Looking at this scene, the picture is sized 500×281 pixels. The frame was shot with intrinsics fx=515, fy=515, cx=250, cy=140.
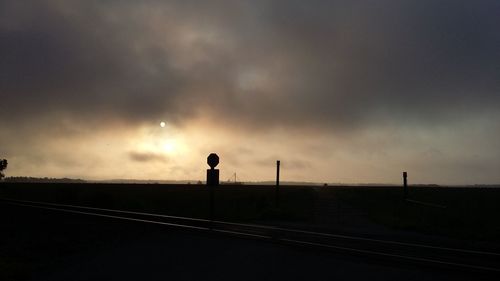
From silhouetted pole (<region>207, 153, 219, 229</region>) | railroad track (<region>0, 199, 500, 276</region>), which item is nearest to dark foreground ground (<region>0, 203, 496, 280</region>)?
railroad track (<region>0, 199, 500, 276</region>)

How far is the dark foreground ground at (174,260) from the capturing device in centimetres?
1197

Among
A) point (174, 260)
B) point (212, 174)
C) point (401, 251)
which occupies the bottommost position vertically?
point (174, 260)

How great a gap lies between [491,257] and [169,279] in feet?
28.1

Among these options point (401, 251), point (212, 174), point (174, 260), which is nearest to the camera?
point (174, 260)

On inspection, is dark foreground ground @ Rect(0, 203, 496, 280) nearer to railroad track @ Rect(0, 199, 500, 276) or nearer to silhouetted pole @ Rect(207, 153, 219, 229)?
railroad track @ Rect(0, 199, 500, 276)

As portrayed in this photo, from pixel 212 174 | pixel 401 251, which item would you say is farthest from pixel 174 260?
pixel 212 174

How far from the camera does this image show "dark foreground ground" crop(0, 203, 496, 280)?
11969 mm

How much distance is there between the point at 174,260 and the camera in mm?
14516

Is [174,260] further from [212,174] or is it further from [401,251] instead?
[212,174]

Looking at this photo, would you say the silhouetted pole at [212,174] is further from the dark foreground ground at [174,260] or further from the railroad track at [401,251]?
the railroad track at [401,251]

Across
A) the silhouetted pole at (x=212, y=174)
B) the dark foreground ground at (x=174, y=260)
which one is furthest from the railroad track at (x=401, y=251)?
the silhouetted pole at (x=212, y=174)

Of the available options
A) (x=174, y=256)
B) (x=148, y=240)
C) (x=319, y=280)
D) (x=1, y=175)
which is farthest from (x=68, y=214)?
(x=1, y=175)

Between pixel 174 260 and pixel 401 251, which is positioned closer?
pixel 174 260

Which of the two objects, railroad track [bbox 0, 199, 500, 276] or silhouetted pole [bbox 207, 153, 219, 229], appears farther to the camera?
silhouetted pole [bbox 207, 153, 219, 229]
